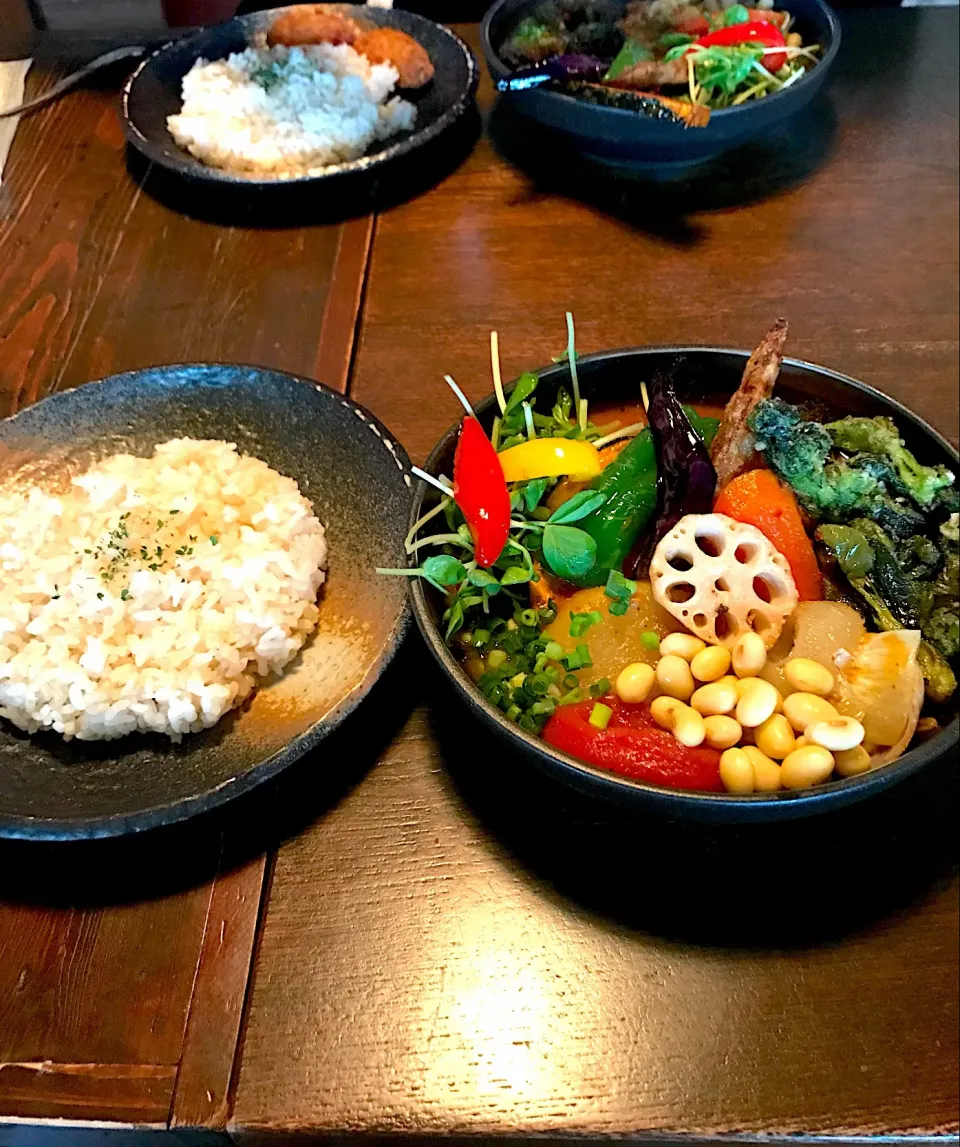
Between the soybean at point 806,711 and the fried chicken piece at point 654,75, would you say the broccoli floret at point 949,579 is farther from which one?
the fried chicken piece at point 654,75

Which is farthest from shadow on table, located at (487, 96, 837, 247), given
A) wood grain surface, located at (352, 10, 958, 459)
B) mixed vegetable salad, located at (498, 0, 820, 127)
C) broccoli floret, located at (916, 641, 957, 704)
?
broccoli floret, located at (916, 641, 957, 704)

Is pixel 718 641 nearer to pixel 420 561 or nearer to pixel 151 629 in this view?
pixel 420 561

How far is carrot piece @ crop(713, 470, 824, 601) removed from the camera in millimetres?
1185

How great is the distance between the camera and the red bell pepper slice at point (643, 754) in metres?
1.02

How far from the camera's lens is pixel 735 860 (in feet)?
3.76

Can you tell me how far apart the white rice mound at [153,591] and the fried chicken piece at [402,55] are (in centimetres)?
140

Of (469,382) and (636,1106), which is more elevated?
(469,382)

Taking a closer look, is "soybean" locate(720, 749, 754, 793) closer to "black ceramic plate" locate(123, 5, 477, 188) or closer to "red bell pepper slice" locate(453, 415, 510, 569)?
"red bell pepper slice" locate(453, 415, 510, 569)

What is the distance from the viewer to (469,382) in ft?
5.75

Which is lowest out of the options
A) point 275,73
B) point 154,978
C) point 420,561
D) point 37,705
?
point 154,978

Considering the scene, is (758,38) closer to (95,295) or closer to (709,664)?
(95,295)

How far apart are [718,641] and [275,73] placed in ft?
6.75

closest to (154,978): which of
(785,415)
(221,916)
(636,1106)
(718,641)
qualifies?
(221,916)

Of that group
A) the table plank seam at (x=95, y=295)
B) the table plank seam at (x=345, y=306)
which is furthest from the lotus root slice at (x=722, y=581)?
the table plank seam at (x=95, y=295)
